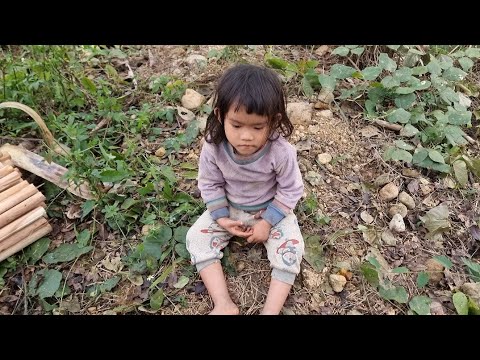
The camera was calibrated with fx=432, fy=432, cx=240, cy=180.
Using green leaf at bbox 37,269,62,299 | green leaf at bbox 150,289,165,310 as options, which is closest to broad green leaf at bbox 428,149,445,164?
green leaf at bbox 150,289,165,310

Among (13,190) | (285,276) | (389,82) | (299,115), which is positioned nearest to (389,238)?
(285,276)

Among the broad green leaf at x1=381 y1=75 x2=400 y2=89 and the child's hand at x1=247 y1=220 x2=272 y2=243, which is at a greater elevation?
the broad green leaf at x1=381 y1=75 x2=400 y2=89

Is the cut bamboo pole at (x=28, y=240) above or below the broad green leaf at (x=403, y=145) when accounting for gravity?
below

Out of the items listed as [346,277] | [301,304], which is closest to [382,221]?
[346,277]

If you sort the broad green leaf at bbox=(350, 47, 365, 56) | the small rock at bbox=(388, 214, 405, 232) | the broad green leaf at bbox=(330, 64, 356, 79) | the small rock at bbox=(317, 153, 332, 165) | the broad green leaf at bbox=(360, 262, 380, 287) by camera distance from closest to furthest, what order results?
the broad green leaf at bbox=(360, 262, 380, 287)
the small rock at bbox=(388, 214, 405, 232)
the small rock at bbox=(317, 153, 332, 165)
the broad green leaf at bbox=(330, 64, 356, 79)
the broad green leaf at bbox=(350, 47, 365, 56)

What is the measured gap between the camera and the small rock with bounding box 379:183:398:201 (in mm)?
2049

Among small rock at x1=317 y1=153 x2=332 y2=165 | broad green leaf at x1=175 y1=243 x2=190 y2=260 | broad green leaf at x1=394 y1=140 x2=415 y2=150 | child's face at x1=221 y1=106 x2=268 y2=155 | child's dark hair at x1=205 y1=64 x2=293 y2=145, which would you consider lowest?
broad green leaf at x1=175 y1=243 x2=190 y2=260

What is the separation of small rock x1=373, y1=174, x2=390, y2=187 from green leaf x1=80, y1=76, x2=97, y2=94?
161 cm

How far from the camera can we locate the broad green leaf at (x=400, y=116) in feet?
7.43

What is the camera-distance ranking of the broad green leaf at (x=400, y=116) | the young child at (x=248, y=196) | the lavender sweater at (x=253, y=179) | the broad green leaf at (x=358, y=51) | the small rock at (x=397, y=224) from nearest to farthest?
the young child at (x=248, y=196) → the lavender sweater at (x=253, y=179) → the small rock at (x=397, y=224) → the broad green leaf at (x=400, y=116) → the broad green leaf at (x=358, y=51)

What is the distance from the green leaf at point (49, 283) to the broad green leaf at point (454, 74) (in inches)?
88.3

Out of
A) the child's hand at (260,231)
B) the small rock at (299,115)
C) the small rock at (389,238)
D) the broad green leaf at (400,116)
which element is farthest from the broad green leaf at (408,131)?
the child's hand at (260,231)

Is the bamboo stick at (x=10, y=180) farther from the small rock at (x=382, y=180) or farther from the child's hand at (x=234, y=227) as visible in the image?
the small rock at (x=382, y=180)

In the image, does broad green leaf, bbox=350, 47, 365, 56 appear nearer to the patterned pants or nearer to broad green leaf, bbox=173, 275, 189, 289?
the patterned pants
